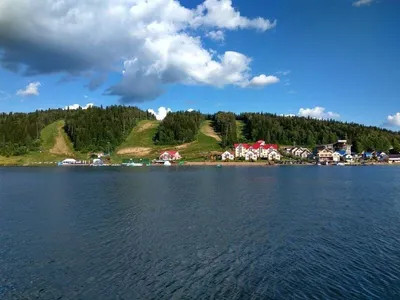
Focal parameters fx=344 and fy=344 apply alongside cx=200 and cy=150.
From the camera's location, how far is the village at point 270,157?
16662 centimetres

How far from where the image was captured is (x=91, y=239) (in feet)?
93.8

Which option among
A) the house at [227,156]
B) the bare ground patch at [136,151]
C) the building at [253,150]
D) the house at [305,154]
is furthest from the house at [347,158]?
the bare ground patch at [136,151]

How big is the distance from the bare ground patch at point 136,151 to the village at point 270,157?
37.0 feet

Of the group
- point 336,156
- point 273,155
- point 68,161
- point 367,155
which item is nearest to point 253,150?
point 273,155

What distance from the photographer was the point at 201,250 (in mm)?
25359

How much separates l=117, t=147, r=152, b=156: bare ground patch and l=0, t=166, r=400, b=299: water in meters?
143

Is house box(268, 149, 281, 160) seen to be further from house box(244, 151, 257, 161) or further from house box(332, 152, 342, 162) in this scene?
house box(332, 152, 342, 162)

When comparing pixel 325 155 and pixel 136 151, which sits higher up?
pixel 136 151

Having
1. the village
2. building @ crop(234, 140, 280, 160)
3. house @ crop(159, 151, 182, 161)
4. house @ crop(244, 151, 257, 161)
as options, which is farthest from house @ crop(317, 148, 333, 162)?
house @ crop(159, 151, 182, 161)

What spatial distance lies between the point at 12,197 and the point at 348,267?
51737 millimetres

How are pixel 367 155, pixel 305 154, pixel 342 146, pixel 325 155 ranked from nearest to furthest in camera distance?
pixel 325 155, pixel 305 154, pixel 367 155, pixel 342 146

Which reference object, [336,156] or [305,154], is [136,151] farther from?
[336,156]

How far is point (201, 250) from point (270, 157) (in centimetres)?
15046

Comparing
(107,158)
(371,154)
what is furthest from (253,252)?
(371,154)
